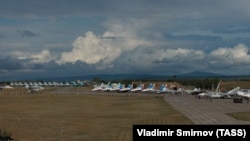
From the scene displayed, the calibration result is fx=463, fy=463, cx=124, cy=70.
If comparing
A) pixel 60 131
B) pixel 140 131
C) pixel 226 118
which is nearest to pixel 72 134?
pixel 60 131

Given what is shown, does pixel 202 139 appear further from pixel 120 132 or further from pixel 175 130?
pixel 120 132

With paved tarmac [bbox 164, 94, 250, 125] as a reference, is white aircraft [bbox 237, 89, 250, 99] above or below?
above

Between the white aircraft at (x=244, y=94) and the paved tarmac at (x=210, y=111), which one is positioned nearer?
the paved tarmac at (x=210, y=111)

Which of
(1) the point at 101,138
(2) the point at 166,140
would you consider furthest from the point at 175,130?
(1) the point at 101,138

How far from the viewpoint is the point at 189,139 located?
19.7 m

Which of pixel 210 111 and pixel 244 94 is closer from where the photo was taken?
pixel 210 111

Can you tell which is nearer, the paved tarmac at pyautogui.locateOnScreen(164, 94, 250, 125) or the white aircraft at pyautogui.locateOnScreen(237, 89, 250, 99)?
the paved tarmac at pyautogui.locateOnScreen(164, 94, 250, 125)

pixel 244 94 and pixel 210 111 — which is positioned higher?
pixel 244 94

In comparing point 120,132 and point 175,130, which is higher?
point 175,130

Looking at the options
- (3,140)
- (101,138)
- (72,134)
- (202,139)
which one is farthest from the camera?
(72,134)

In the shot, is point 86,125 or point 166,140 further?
point 86,125

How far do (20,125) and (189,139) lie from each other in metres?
53.7

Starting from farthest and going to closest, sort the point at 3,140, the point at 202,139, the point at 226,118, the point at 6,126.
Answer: the point at 226,118 → the point at 6,126 → the point at 3,140 → the point at 202,139

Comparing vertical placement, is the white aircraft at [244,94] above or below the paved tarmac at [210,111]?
above
